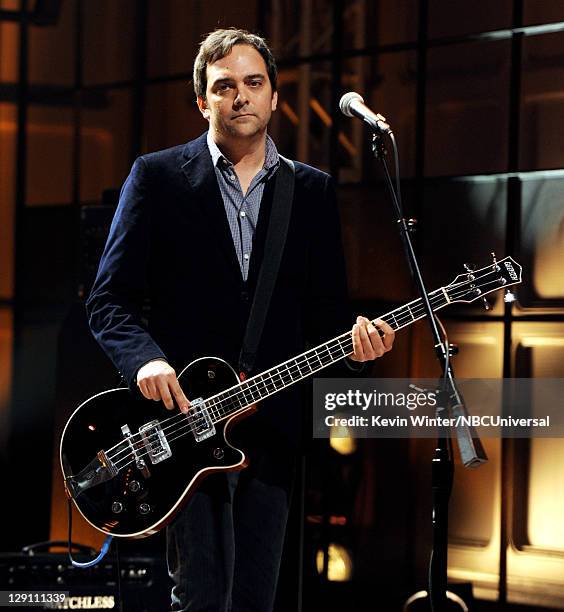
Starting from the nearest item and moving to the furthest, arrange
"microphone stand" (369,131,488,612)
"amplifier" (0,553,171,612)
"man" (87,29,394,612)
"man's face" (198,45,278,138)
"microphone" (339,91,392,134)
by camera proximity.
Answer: "microphone stand" (369,131,488,612) < "microphone" (339,91,392,134) < "man" (87,29,394,612) < "man's face" (198,45,278,138) < "amplifier" (0,553,171,612)

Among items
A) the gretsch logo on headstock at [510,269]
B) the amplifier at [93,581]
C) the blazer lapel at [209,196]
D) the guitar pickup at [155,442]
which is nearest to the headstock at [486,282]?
the gretsch logo on headstock at [510,269]

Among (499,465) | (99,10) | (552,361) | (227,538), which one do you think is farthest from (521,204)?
(99,10)

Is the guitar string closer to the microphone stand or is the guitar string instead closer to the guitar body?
the guitar body

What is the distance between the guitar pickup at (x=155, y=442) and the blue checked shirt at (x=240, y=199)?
0.48 meters

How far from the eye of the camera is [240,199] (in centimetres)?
280

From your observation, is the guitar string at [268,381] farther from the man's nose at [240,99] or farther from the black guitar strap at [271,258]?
the man's nose at [240,99]

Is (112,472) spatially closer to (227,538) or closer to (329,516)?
(227,538)

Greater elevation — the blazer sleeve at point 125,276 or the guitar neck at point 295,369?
the blazer sleeve at point 125,276

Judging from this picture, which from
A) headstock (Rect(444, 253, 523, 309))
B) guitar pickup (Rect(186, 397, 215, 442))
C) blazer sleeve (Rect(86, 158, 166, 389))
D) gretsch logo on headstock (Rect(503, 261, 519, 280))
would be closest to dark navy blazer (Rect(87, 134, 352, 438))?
blazer sleeve (Rect(86, 158, 166, 389))

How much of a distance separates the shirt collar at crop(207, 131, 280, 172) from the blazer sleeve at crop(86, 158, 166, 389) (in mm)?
184

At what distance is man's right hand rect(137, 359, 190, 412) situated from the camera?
8.31 ft

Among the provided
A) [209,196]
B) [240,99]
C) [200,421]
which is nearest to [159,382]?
[200,421]

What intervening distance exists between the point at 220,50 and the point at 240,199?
39 cm

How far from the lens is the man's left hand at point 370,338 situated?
2688 mm
